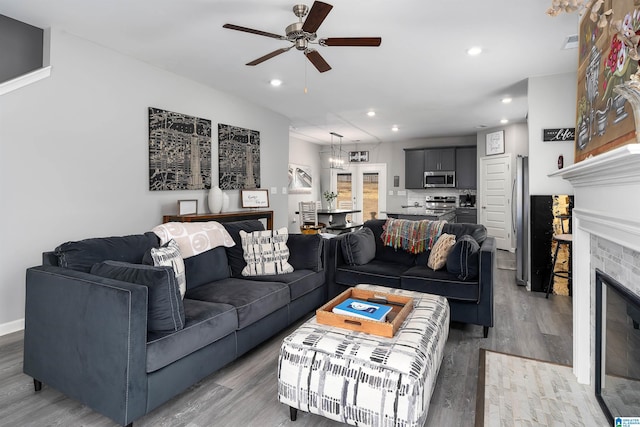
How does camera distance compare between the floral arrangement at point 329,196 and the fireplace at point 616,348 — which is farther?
the floral arrangement at point 329,196

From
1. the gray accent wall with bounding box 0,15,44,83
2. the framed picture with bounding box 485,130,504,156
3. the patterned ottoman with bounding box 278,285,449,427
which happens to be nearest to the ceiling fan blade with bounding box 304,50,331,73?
the patterned ottoman with bounding box 278,285,449,427

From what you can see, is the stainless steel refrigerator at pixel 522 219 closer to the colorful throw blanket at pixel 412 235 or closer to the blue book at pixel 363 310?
the colorful throw blanket at pixel 412 235

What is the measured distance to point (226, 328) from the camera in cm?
222

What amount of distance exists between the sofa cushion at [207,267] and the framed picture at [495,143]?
6.67 meters

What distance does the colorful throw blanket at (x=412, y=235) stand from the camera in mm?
3662

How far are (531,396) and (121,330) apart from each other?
7.32ft

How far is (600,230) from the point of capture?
1.82 m

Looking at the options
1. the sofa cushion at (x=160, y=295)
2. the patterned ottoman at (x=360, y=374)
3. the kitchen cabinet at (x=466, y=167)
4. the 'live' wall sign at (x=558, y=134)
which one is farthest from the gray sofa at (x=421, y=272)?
the kitchen cabinet at (x=466, y=167)

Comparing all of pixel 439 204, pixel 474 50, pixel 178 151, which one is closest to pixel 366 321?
pixel 474 50

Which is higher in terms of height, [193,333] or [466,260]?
[466,260]

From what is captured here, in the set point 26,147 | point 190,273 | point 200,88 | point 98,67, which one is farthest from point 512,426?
point 200,88

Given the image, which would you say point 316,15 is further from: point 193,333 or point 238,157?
point 238,157

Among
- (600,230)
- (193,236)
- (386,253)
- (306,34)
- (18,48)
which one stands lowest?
(386,253)

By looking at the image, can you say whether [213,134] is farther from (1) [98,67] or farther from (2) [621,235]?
(2) [621,235]
